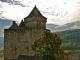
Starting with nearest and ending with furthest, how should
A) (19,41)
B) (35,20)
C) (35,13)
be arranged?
(19,41)
(35,20)
(35,13)

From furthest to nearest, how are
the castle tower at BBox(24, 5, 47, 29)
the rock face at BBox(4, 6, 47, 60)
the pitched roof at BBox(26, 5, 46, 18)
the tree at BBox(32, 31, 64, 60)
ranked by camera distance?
the pitched roof at BBox(26, 5, 46, 18), the castle tower at BBox(24, 5, 47, 29), the rock face at BBox(4, 6, 47, 60), the tree at BBox(32, 31, 64, 60)

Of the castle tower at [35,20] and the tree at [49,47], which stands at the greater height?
the castle tower at [35,20]

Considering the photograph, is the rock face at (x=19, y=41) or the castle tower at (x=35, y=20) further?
the castle tower at (x=35, y=20)

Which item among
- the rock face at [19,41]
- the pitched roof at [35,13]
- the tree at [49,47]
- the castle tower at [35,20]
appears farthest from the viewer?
the pitched roof at [35,13]

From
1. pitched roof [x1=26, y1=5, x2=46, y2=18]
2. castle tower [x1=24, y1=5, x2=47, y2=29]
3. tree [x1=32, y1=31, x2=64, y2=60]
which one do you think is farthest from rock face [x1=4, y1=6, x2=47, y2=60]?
tree [x1=32, y1=31, x2=64, y2=60]

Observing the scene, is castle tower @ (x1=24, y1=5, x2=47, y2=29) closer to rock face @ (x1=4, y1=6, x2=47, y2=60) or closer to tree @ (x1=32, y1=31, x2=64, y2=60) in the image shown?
rock face @ (x1=4, y1=6, x2=47, y2=60)

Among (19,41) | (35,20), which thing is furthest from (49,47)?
(35,20)

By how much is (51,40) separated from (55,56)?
216 cm

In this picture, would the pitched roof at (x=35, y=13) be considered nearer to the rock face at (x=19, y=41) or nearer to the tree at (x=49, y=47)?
the rock face at (x=19, y=41)

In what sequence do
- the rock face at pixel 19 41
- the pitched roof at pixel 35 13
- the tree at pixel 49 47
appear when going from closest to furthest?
the tree at pixel 49 47 < the rock face at pixel 19 41 < the pitched roof at pixel 35 13

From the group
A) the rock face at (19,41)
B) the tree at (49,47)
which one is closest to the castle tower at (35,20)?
the rock face at (19,41)

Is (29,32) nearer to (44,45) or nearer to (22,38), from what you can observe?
(22,38)

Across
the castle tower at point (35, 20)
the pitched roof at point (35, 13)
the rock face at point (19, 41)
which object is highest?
the pitched roof at point (35, 13)

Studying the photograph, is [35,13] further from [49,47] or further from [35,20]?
[49,47]
